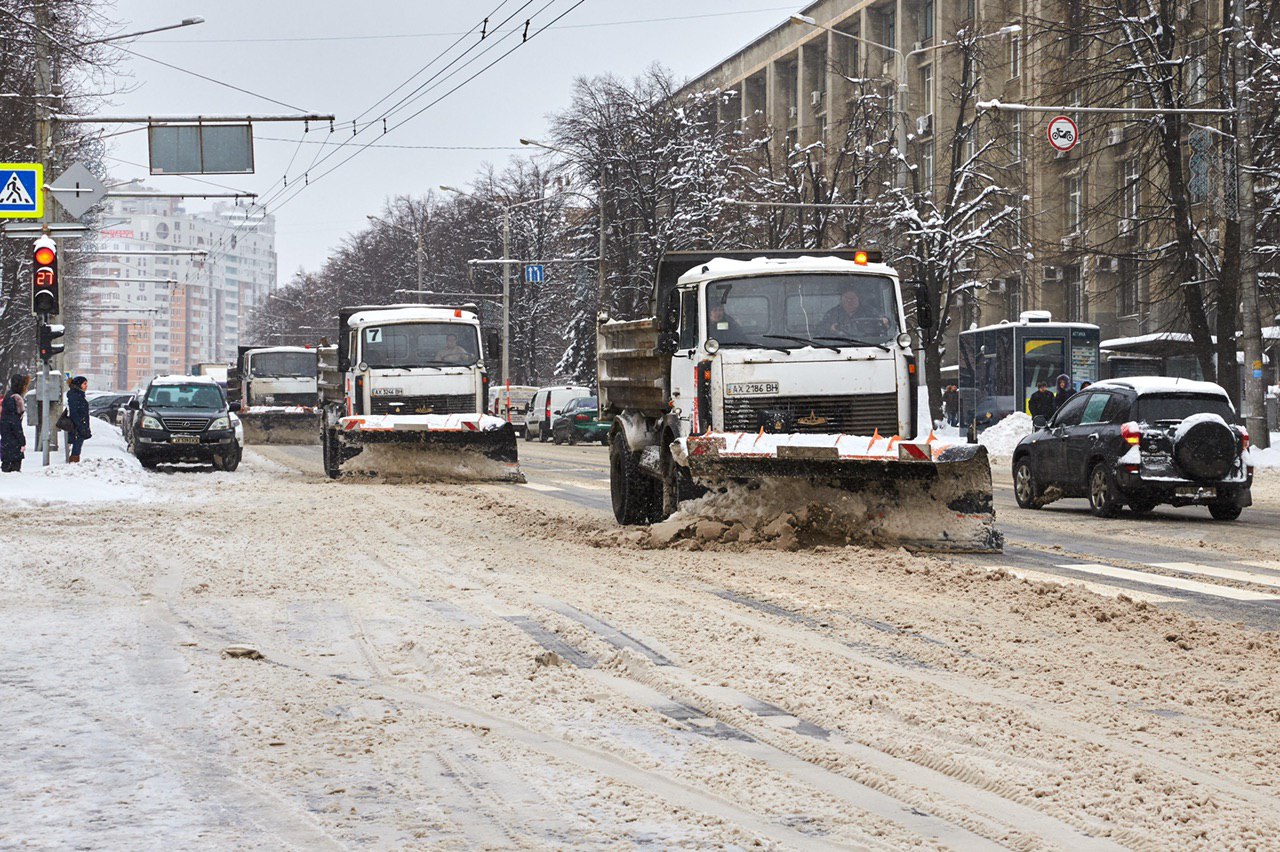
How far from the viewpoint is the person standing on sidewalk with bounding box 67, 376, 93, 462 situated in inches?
1097

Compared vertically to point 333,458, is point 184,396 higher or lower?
higher

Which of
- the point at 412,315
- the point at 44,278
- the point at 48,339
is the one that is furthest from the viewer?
the point at 412,315

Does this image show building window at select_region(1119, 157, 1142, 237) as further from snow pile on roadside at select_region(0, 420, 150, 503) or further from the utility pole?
snow pile on roadside at select_region(0, 420, 150, 503)

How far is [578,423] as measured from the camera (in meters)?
50.9

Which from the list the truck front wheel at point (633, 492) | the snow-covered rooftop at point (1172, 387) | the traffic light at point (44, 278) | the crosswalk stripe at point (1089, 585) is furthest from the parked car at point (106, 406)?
the crosswalk stripe at point (1089, 585)

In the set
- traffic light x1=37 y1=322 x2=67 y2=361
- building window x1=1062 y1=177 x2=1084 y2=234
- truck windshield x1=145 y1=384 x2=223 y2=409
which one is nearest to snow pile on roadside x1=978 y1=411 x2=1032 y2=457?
truck windshield x1=145 y1=384 x2=223 y2=409

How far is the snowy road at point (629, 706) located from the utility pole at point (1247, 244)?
57.7 ft

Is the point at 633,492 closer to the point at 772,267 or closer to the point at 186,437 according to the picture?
the point at 772,267

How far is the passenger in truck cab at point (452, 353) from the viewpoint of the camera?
26.0 metres

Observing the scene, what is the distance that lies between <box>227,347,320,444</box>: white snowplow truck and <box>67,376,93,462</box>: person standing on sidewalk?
1763 cm

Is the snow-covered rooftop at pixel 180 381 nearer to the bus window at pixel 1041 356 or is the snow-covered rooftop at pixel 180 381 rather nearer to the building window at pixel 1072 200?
the bus window at pixel 1041 356

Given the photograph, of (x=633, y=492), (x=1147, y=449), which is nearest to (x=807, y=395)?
(x=633, y=492)

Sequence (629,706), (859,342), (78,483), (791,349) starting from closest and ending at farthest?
(629,706) → (791,349) → (859,342) → (78,483)

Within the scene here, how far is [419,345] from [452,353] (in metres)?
0.53
